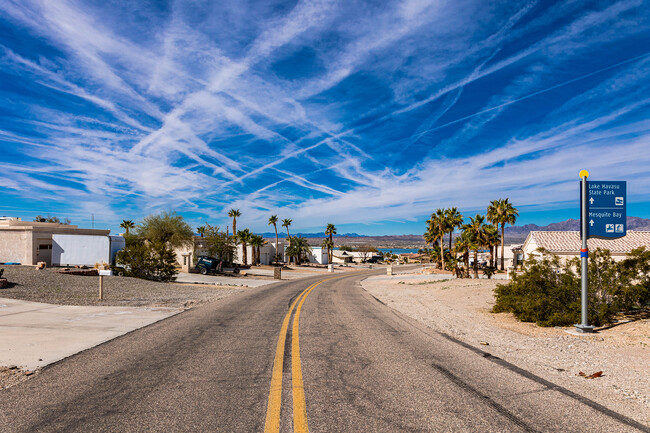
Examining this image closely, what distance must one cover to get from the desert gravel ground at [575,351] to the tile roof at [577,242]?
35135 mm

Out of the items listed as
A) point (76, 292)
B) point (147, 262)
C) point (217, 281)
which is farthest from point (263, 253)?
point (76, 292)

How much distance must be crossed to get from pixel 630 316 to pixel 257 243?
5691 cm

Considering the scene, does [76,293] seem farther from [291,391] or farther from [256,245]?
[256,245]

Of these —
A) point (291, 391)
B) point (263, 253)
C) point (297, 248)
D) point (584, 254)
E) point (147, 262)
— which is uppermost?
point (584, 254)

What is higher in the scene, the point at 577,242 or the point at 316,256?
the point at 577,242

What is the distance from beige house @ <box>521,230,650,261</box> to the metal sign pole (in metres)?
32.4

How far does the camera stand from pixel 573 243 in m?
44.5

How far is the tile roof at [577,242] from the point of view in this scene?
41.1m

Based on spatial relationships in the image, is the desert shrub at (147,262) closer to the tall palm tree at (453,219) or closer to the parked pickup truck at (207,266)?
the parked pickup truck at (207,266)

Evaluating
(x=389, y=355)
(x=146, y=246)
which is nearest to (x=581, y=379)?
(x=389, y=355)

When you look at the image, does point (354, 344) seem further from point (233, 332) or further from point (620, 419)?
point (620, 419)

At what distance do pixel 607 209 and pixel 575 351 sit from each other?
4240mm

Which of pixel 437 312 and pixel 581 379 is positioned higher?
pixel 581 379

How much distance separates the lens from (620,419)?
4262 millimetres
